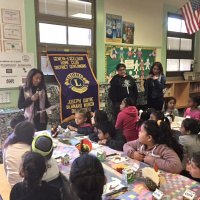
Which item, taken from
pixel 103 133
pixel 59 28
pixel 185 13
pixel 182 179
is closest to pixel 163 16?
pixel 185 13

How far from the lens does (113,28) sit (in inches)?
191

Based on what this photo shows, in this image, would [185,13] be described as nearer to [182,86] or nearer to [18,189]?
[182,86]

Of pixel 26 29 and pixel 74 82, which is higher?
pixel 26 29

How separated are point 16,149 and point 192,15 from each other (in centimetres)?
487

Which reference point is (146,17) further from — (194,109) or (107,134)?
(107,134)

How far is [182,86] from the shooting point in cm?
636

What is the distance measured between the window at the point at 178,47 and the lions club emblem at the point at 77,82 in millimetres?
2974

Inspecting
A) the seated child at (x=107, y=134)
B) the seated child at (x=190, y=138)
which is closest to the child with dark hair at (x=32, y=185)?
the seated child at (x=107, y=134)

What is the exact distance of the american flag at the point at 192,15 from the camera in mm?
5071

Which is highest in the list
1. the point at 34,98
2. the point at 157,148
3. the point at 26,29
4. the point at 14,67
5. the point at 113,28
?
the point at 113,28

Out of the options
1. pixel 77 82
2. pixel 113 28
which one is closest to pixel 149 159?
pixel 77 82

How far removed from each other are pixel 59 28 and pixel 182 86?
A: 3816mm

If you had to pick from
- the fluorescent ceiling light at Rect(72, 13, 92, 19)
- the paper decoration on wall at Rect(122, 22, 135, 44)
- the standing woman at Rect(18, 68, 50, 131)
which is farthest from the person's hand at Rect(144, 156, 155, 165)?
the paper decoration on wall at Rect(122, 22, 135, 44)

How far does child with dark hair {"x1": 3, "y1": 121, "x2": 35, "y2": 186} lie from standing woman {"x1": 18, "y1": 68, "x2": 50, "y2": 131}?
1.16 m
